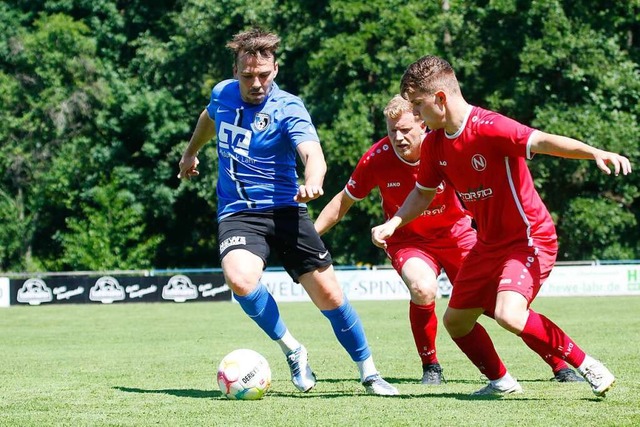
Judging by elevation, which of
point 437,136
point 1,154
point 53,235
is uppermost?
point 437,136

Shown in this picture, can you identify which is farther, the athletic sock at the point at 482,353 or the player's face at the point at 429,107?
the athletic sock at the point at 482,353

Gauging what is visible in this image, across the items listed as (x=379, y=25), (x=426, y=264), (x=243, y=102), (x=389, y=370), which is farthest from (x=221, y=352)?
(x=379, y=25)

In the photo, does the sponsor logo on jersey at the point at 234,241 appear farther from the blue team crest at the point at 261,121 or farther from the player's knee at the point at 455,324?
the player's knee at the point at 455,324

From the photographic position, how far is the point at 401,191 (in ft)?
26.5

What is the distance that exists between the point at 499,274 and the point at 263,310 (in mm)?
1644

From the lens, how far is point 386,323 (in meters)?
16.4

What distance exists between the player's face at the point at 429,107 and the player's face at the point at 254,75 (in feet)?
3.49

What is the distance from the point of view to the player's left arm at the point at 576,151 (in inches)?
219

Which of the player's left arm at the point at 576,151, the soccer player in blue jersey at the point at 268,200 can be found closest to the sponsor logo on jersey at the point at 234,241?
the soccer player in blue jersey at the point at 268,200

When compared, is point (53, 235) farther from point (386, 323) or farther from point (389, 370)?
point (389, 370)

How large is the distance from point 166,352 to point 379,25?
22.5 metres

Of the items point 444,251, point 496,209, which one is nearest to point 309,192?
point 496,209

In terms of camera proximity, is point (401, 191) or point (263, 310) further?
point (401, 191)

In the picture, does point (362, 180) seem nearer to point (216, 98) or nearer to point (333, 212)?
point (333, 212)
